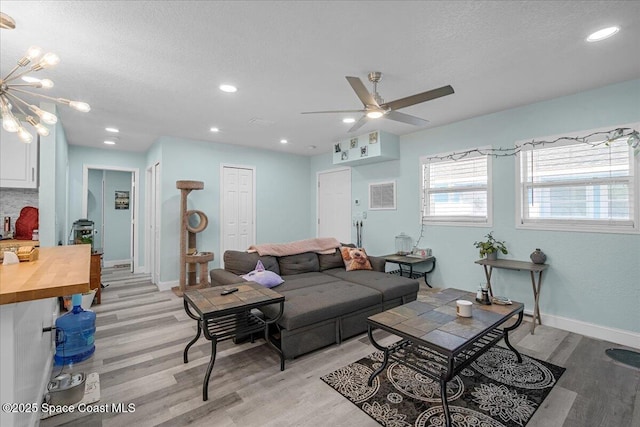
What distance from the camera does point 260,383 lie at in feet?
7.55

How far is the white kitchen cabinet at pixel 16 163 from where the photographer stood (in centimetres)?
327

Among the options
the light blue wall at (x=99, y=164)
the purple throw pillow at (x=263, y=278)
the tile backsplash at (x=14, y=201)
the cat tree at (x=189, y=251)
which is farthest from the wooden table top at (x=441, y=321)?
the light blue wall at (x=99, y=164)

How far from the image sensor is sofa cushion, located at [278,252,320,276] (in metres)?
3.98

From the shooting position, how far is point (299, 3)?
1839 mm

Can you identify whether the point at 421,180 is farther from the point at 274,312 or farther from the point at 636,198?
the point at 274,312

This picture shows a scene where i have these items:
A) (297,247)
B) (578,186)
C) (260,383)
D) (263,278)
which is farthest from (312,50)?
(578,186)

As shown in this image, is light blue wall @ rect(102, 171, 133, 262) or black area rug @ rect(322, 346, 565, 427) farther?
light blue wall @ rect(102, 171, 133, 262)

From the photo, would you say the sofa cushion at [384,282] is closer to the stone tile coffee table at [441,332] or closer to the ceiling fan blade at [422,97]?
the stone tile coffee table at [441,332]

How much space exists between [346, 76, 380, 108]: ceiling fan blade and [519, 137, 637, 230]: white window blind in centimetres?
236

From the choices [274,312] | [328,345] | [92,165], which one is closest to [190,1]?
[274,312]

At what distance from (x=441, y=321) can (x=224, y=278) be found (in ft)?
7.69

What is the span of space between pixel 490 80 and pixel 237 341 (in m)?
3.68

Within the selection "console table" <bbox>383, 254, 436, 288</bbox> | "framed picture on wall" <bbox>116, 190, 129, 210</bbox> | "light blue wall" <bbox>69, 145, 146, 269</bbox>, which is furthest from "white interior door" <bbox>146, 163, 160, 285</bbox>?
"console table" <bbox>383, 254, 436, 288</bbox>

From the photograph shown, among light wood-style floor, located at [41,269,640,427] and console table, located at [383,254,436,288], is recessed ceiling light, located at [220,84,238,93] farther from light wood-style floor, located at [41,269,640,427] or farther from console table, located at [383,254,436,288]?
console table, located at [383,254,436,288]
